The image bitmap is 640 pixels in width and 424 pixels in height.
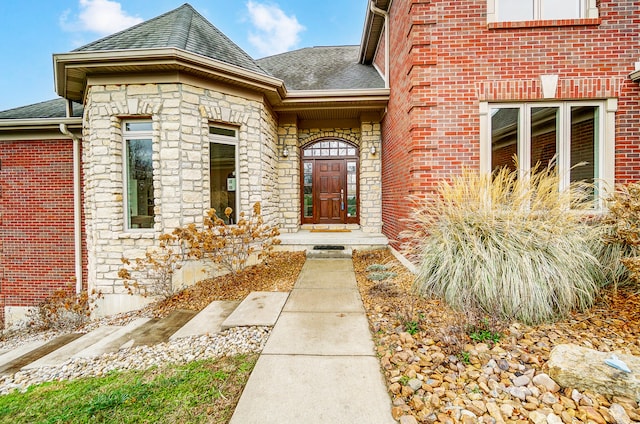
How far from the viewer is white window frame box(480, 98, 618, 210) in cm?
437

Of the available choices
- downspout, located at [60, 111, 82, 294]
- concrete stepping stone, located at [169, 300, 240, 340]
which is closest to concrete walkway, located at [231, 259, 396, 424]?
concrete stepping stone, located at [169, 300, 240, 340]

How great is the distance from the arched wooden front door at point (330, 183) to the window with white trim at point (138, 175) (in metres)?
3.97

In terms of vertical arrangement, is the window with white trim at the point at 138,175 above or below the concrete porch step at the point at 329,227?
above

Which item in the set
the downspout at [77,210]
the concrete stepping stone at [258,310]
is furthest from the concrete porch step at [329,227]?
the downspout at [77,210]

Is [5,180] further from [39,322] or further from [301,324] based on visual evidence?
[301,324]

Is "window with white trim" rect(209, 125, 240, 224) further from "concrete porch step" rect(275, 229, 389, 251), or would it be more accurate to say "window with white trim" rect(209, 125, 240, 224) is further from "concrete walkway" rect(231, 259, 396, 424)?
"concrete walkway" rect(231, 259, 396, 424)

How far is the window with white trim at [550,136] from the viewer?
4422 mm

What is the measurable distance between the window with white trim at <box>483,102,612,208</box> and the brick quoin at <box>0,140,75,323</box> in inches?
349

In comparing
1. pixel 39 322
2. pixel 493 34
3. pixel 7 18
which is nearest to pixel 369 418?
pixel 493 34

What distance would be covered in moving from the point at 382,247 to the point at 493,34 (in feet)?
13.7

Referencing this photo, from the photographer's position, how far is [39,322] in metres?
6.03

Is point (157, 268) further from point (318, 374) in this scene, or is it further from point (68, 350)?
point (318, 374)

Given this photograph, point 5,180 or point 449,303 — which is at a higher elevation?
point 5,180

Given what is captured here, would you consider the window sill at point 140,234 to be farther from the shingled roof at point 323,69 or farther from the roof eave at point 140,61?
the shingled roof at point 323,69
